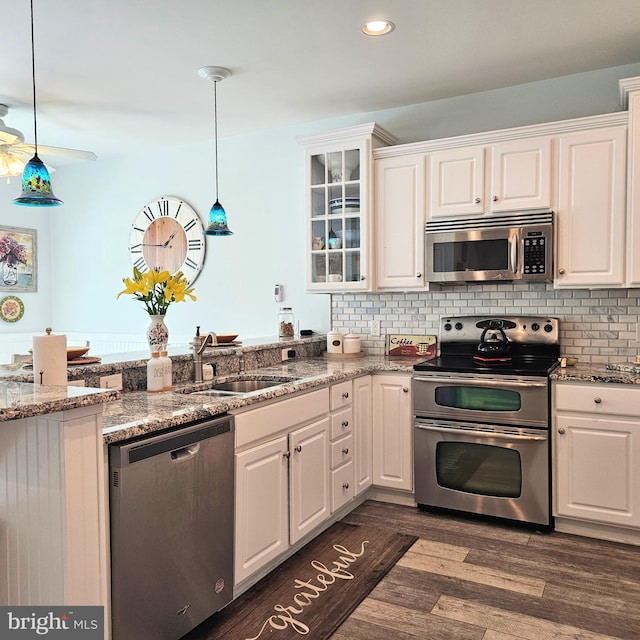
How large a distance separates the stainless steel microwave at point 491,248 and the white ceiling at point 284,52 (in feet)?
2.93

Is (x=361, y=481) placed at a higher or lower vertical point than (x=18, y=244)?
lower

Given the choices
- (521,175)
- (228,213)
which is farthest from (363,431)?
(228,213)

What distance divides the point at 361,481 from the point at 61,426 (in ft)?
7.38

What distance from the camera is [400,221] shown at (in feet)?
12.3

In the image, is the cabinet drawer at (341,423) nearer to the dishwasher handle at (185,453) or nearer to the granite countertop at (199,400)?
the granite countertop at (199,400)

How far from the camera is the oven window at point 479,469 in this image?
320cm

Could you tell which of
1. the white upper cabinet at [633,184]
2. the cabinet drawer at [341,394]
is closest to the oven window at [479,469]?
the cabinet drawer at [341,394]

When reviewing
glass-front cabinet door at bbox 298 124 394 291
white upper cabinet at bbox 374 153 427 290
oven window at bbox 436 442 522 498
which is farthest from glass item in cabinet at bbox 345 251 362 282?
oven window at bbox 436 442 522 498

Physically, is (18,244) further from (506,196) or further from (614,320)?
(614,320)

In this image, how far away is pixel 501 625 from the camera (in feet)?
7.45

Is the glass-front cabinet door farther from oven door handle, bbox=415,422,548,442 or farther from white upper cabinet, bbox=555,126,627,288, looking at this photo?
white upper cabinet, bbox=555,126,627,288

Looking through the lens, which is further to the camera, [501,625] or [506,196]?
[506,196]

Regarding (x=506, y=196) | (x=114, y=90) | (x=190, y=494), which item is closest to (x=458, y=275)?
(x=506, y=196)

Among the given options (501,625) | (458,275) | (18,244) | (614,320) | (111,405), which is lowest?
(501,625)
